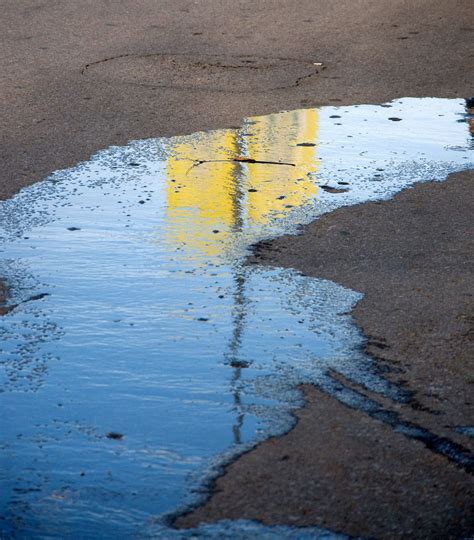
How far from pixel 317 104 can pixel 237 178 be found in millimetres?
1712

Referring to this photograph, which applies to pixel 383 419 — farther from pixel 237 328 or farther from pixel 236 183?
pixel 236 183

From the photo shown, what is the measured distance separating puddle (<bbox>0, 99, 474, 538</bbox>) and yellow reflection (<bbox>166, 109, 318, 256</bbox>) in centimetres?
2

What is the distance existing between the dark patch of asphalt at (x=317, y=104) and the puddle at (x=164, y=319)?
0.11 metres

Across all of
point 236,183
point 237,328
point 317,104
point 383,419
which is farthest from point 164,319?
point 317,104

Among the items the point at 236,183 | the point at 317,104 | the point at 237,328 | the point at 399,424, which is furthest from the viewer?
the point at 317,104

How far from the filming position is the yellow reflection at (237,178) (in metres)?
4.79

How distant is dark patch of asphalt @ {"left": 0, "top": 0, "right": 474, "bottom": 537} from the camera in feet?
8.96

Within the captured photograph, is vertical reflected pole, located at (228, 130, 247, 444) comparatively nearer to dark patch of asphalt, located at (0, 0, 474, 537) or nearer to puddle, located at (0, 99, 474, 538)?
puddle, located at (0, 99, 474, 538)

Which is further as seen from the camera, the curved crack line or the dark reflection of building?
the dark reflection of building

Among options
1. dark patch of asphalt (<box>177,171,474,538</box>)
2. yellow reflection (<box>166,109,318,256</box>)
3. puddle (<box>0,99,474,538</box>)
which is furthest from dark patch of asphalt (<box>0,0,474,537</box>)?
yellow reflection (<box>166,109,318,256</box>)

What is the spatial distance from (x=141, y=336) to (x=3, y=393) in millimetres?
592

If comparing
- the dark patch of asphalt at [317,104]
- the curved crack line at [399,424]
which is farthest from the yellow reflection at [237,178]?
the curved crack line at [399,424]

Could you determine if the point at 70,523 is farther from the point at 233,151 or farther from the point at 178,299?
the point at 233,151

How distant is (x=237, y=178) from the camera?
5.50m
